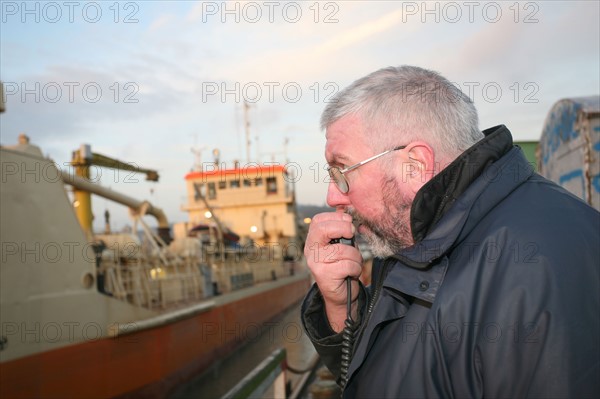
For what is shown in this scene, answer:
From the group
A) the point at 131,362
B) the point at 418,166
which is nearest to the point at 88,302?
the point at 131,362

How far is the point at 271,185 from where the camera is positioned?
80.4 ft

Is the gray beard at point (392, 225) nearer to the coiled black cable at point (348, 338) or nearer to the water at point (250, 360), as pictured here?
the coiled black cable at point (348, 338)

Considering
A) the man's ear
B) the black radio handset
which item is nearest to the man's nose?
the black radio handset

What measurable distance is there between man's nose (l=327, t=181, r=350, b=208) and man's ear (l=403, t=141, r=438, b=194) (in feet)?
0.84

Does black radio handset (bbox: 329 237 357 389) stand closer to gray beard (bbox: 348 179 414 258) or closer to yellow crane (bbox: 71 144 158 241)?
gray beard (bbox: 348 179 414 258)

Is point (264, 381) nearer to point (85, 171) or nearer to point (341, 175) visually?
point (341, 175)

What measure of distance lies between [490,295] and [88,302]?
7.07 metres

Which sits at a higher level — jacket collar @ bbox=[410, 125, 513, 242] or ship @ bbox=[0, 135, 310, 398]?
jacket collar @ bbox=[410, 125, 513, 242]

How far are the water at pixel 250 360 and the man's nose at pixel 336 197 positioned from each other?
6531 millimetres

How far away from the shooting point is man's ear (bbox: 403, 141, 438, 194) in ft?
4.78

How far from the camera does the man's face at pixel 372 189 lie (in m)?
1.52

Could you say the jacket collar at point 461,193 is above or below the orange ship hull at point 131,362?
above

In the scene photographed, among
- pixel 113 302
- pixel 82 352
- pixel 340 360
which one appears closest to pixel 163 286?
pixel 113 302

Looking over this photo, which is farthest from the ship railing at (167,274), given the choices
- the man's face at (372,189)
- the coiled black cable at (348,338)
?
the man's face at (372,189)
